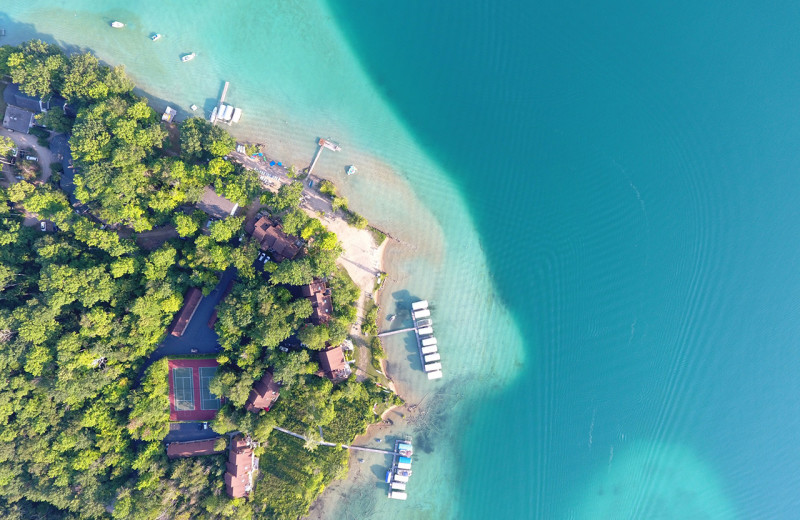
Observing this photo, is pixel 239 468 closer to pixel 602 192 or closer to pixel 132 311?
pixel 132 311

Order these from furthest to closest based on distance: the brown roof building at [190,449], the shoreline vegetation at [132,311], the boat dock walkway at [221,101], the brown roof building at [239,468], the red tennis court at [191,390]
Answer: the boat dock walkway at [221,101], the red tennis court at [191,390], the brown roof building at [190,449], the brown roof building at [239,468], the shoreline vegetation at [132,311]

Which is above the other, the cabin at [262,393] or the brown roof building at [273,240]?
the brown roof building at [273,240]

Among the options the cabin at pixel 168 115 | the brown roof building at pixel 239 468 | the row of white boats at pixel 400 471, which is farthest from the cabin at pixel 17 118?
the row of white boats at pixel 400 471

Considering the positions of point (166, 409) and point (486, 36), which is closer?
point (166, 409)

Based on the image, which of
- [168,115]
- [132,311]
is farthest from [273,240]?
[168,115]

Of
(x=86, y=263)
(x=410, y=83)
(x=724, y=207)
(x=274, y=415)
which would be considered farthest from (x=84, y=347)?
(x=724, y=207)

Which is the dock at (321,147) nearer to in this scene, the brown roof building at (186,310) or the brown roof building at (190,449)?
the brown roof building at (186,310)

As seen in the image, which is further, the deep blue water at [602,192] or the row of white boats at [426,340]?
the deep blue water at [602,192]

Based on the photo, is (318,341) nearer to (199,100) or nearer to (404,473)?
(404,473)
